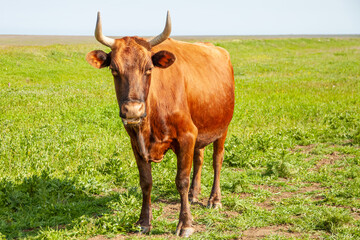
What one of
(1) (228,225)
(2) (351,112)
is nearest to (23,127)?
(1) (228,225)

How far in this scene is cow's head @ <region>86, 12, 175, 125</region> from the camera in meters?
4.36

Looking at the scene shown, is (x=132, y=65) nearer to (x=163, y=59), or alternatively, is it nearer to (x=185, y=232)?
(x=163, y=59)

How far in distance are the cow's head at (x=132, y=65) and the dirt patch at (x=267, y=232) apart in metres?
2.20

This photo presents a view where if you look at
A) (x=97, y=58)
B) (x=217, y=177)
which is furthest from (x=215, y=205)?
(x=97, y=58)

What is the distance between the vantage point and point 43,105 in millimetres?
12789

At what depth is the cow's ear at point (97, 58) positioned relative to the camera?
15.5 ft

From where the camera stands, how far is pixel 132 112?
4.30m

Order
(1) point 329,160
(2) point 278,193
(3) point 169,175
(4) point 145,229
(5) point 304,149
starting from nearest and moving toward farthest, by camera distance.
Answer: (4) point 145,229 < (2) point 278,193 < (3) point 169,175 < (1) point 329,160 < (5) point 304,149

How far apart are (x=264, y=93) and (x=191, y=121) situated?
1261 centimetres

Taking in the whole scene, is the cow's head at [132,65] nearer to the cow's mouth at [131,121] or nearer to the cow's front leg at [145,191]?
the cow's mouth at [131,121]

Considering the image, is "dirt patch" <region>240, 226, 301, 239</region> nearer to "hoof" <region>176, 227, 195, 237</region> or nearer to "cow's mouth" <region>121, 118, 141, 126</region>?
"hoof" <region>176, 227, 195, 237</region>

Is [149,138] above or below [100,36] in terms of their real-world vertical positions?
below

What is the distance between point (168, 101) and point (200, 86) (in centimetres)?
89

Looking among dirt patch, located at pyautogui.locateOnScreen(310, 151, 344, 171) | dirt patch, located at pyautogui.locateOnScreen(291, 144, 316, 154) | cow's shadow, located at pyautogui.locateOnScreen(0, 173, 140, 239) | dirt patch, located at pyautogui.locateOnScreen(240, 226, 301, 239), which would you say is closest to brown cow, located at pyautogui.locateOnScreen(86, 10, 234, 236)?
dirt patch, located at pyautogui.locateOnScreen(240, 226, 301, 239)
